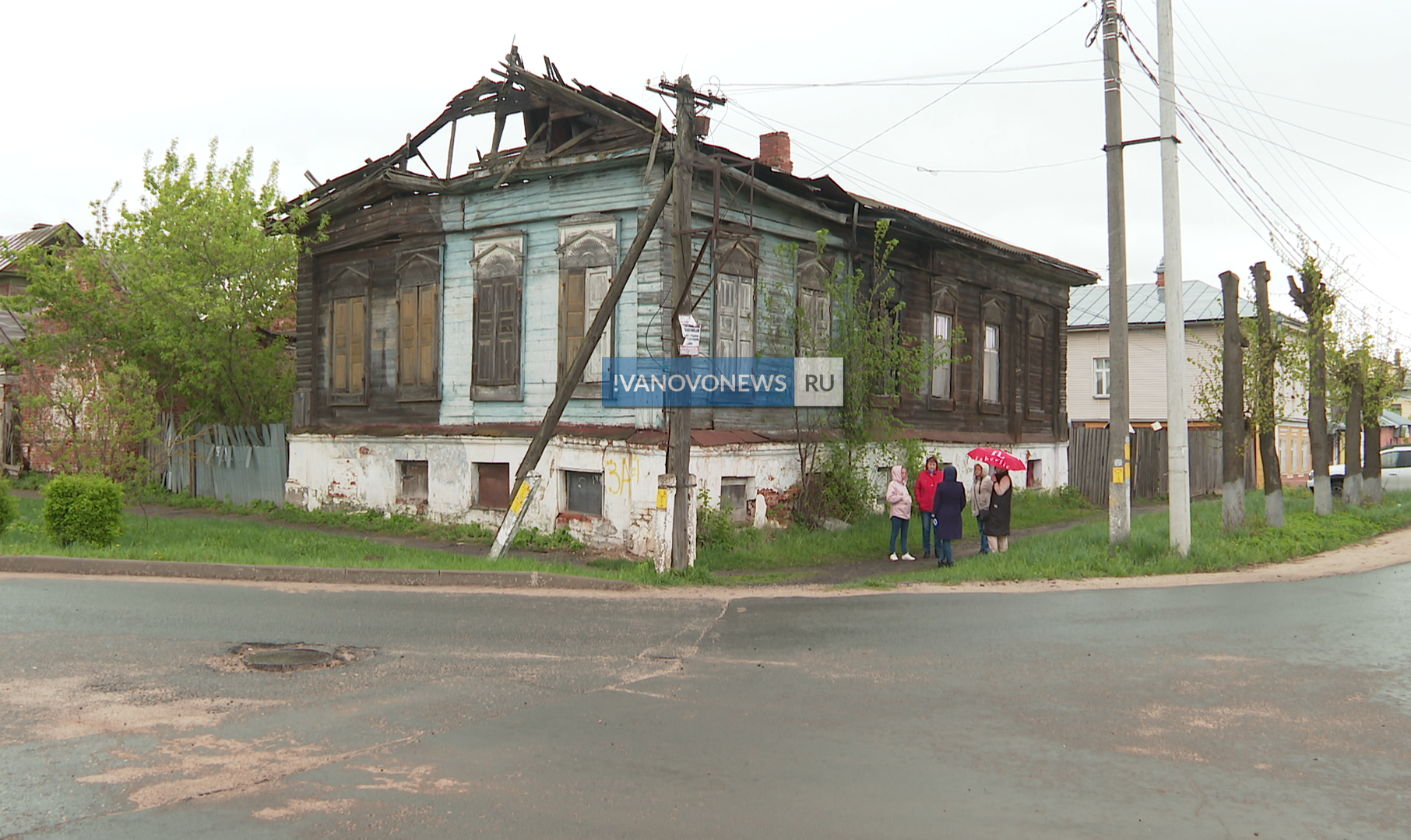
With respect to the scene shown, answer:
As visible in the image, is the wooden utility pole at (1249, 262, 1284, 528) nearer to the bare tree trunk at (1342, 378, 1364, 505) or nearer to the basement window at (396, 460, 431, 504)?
the bare tree trunk at (1342, 378, 1364, 505)

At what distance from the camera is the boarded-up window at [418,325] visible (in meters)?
19.6

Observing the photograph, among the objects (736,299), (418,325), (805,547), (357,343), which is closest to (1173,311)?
(805,547)

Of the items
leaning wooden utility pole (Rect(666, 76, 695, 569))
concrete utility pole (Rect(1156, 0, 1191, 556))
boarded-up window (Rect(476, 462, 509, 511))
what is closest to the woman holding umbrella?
concrete utility pole (Rect(1156, 0, 1191, 556))

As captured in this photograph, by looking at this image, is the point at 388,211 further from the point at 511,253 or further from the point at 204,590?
the point at 204,590

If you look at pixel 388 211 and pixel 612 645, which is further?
pixel 388 211

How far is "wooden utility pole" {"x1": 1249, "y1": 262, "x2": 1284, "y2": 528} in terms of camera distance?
18750mm

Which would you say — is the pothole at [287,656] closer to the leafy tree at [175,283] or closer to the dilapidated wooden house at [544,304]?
the dilapidated wooden house at [544,304]

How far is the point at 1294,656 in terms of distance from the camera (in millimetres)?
8570

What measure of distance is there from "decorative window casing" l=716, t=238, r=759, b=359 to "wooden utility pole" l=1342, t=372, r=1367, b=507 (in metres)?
14.6

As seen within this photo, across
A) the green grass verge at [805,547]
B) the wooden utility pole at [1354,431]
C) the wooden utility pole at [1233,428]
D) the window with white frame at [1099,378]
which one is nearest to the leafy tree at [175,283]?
the green grass verge at [805,547]

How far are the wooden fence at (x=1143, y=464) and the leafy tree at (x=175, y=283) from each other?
2077 centimetres

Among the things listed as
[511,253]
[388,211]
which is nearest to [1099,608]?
[511,253]

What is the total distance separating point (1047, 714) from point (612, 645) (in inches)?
146

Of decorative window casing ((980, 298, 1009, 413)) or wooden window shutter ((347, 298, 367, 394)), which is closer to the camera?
wooden window shutter ((347, 298, 367, 394))
